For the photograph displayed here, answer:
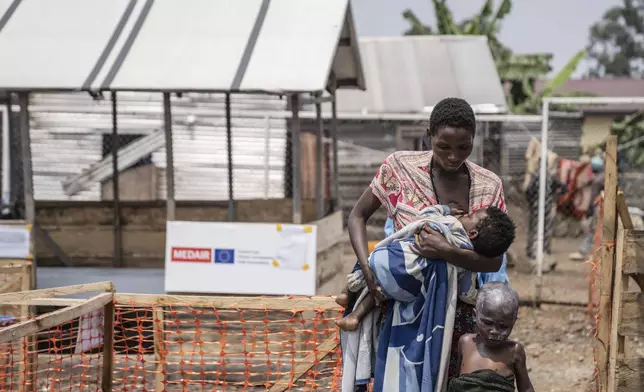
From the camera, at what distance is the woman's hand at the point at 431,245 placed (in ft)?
9.21

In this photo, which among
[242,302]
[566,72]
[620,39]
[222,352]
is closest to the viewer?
[242,302]

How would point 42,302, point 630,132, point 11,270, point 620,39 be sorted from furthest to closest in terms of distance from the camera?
point 620,39
point 630,132
point 11,270
point 42,302

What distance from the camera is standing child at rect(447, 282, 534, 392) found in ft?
9.48

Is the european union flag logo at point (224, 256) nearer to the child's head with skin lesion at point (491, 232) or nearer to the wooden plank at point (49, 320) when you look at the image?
the wooden plank at point (49, 320)

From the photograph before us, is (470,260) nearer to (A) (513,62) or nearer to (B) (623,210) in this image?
(B) (623,210)

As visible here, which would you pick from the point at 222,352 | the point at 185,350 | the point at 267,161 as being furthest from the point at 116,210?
the point at 222,352

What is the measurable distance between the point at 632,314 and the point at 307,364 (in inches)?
73.8

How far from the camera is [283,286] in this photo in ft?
22.7

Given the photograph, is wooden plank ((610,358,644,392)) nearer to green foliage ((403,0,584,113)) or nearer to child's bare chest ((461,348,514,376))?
child's bare chest ((461,348,514,376))

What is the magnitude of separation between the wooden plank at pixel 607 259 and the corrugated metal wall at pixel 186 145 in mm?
9566

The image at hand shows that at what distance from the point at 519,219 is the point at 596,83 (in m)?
30.8

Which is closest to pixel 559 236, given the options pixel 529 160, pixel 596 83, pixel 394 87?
pixel 529 160

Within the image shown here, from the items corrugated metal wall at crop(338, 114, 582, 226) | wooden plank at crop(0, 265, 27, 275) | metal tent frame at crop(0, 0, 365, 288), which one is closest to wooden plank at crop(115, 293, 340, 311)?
metal tent frame at crop(0, 0, 365, 288)

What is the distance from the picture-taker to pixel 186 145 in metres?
14.2
